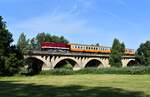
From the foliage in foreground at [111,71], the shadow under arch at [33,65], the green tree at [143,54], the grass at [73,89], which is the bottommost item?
the grass at [73,89]

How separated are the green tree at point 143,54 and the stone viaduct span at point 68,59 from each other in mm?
3528

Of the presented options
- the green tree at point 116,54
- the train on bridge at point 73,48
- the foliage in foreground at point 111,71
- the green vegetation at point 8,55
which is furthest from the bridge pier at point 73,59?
the green vegetation at point 8,55

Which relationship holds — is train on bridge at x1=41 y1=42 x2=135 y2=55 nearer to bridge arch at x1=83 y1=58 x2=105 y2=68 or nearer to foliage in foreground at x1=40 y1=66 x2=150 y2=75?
bridge arch at x1=83 y1=58 x2=105 y2=68

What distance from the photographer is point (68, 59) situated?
104438 millimetres

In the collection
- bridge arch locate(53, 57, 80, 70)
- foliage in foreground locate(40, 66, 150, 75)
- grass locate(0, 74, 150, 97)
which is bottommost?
grass locate(0, 74, 150, 97)

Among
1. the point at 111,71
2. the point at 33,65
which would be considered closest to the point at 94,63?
the point at 33,65

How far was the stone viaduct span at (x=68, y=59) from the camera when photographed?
92.2 m

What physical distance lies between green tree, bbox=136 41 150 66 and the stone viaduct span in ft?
11.6

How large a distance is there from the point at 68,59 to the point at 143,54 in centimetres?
4022

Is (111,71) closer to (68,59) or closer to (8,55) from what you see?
(8,55)

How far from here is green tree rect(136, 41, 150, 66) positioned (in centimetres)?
12850

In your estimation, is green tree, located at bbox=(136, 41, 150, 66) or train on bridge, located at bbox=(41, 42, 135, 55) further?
green tree, located at bbox=(136, 41, 150, 66)

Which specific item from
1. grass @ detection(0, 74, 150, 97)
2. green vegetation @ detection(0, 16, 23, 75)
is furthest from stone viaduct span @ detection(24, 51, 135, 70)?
grass @ detection(0, 74, 150, 97)

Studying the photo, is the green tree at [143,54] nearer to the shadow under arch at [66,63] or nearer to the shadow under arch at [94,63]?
the shadow under arch at [94,63]
